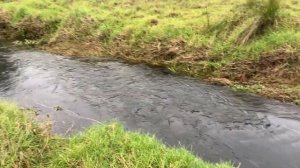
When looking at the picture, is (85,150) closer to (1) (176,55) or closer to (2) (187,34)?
(1) (176,55)

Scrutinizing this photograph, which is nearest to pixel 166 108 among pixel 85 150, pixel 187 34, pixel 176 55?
pixel 85 150

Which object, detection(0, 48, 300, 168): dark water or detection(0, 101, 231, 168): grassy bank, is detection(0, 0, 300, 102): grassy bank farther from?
detection(0, 101, 231, 168): grassy bank

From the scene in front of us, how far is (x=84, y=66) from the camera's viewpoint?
14188 mm

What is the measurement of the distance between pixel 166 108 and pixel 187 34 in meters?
4.69

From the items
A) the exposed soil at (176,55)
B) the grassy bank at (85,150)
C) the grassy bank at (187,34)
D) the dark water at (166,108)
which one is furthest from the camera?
the grassy bank at (187,34)

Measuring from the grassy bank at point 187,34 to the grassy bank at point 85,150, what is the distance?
17.0ft

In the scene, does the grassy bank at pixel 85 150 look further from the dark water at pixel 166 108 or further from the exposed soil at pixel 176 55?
the exposed soil at pixel 176 55

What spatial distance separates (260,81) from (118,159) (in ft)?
21.0

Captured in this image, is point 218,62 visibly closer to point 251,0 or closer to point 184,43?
point 184,43

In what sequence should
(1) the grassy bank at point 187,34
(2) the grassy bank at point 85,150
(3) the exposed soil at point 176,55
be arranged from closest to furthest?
(2) the grassy bank at point 85,150
(3) the exposed soil at point 176,55
(1) the grassy bank at point 187,34

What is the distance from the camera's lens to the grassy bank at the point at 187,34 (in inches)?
481

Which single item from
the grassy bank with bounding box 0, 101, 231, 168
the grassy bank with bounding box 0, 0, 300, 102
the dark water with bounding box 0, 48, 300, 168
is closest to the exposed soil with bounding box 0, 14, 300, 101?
the grassy bank with bounding box 0, 0, 300, 102

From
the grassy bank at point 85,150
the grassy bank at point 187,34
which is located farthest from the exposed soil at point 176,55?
the grassy bank at point 85,150

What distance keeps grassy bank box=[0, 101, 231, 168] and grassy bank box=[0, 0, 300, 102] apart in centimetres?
517
